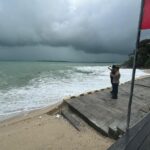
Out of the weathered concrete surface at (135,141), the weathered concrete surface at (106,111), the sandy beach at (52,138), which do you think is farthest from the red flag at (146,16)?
the sandy beach at (52,138)

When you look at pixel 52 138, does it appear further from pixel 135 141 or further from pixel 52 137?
pixel 135 141

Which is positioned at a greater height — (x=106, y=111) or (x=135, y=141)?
(x=135, y=141)

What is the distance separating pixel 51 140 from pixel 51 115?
217 cm

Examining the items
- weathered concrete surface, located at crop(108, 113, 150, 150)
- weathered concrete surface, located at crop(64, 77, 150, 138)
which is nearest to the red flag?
weathered concrete surface, located at crop(108, 113, 150, 150)

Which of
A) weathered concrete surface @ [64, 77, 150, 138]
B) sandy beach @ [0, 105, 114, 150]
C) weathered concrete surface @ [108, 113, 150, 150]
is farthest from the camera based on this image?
weathered concrete surface @ [64, 77, 150, 138]

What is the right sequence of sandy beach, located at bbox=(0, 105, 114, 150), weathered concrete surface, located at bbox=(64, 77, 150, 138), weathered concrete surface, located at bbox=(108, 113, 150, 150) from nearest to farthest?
weathered concrete surface, located at bbox=(108, 113, 150, 150), sandy beach, located at bbox=(0, 105, 114, 150), weathered concrete surface, located at bbox=(64, 77, 150, 138)

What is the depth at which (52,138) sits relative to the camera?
464cm

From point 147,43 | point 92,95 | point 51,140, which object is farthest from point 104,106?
point 147,43

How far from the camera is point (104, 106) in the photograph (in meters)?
6.53

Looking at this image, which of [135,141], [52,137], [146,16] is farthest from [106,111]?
[146,16]

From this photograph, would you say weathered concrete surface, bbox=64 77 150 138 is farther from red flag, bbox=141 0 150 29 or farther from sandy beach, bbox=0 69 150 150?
red flag, bbox=141 0 150 29

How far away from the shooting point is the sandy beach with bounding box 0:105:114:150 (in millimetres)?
4219

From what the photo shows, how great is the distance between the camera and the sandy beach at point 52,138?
422 cm

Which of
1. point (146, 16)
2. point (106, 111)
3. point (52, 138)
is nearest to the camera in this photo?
point (146, 16)
